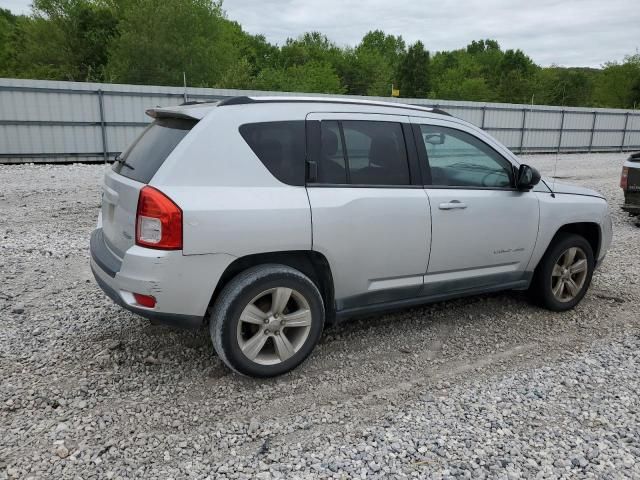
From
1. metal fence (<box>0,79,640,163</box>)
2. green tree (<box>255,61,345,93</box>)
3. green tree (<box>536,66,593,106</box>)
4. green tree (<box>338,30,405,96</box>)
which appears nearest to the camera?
metal fence (<box>0,79,640,163</box>)

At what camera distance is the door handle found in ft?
12.6

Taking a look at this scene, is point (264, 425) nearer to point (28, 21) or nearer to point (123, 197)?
point (123, 197)

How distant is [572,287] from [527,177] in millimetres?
1310

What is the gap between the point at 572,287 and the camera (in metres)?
4.78

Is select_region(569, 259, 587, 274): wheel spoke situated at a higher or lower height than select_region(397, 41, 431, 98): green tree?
lower

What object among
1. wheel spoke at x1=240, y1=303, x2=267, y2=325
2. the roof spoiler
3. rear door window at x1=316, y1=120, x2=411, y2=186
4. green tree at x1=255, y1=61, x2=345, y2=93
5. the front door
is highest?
green tree at x1=255, y1=61, x2=345, y2=93

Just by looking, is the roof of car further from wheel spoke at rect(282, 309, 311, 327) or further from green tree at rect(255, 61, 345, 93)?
green tree at rect(255, 61, 345, 93)

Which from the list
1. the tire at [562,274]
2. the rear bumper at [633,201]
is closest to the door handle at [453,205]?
the tire at [562,274]

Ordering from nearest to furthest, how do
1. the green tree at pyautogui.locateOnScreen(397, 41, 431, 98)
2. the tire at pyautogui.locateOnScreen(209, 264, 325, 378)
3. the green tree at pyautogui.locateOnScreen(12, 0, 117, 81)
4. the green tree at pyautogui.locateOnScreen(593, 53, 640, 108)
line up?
the tire at pyautogui.locateOnScreen(209, 264, 325, 378) → the green tree at pyautogui.locateOnScreen(12, 0, 117, 81) → the green tree at pyautogui.locateOnScreen(593, 53, 640, 108) → the green tree at pyautogui.locateOnScreen(397, 41, 431, 98)

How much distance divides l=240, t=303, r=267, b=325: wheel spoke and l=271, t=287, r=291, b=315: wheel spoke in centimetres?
8

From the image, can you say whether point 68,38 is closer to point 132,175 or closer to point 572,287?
point 132,175

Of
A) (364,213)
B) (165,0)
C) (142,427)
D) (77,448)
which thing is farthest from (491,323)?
(165,0)

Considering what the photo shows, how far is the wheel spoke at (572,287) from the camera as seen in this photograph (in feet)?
15.6

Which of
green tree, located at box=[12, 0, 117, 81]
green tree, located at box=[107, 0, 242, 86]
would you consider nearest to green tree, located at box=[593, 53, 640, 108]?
green tree, located at box=[107, 0, 242, 86]
